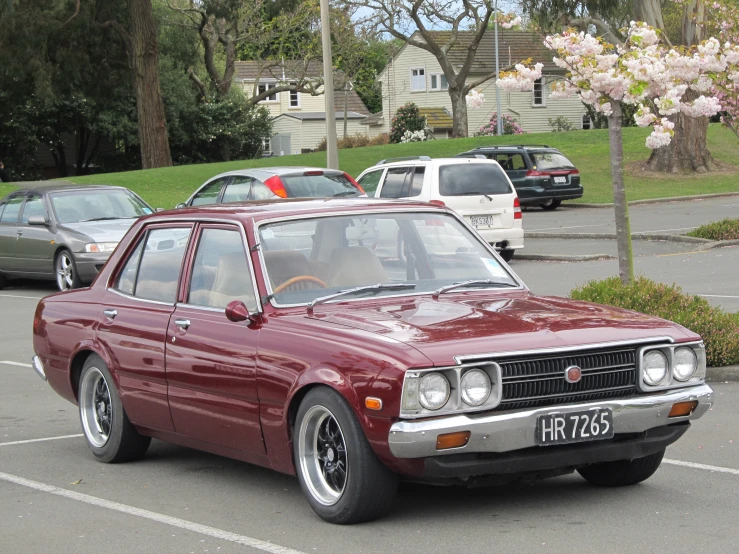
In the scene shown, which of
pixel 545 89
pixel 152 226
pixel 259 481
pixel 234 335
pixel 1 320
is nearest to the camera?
pixel 234 335

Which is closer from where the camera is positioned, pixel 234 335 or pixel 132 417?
pixel 234 335

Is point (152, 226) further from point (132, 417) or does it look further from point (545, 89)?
point (545, 89)

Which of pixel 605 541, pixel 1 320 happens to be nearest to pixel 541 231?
pixel 1 320

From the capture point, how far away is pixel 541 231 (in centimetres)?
2775

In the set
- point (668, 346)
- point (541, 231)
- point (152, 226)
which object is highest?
point (152, 226)

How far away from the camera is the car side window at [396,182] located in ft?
69.4

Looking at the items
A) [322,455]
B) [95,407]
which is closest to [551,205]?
[95,407]

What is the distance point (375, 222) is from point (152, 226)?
5.45ft

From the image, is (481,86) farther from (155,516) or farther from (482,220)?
(155,516)

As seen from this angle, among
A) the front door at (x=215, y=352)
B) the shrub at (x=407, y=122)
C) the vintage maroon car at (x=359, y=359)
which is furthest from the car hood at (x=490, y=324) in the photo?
the shrub at (x=407, y=122)

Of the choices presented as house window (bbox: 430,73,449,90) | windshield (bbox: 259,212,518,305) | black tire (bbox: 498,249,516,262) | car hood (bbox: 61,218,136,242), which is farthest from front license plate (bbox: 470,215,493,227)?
house window (bbox: 430,73,449,90)

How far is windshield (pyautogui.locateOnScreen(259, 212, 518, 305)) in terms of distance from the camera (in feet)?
22.0

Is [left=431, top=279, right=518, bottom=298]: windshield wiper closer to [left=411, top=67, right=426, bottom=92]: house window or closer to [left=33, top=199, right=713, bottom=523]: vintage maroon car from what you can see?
[left=33, top=199, right=713, bottom=523]: vintage maroon car

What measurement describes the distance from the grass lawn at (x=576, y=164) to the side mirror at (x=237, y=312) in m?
28.7
